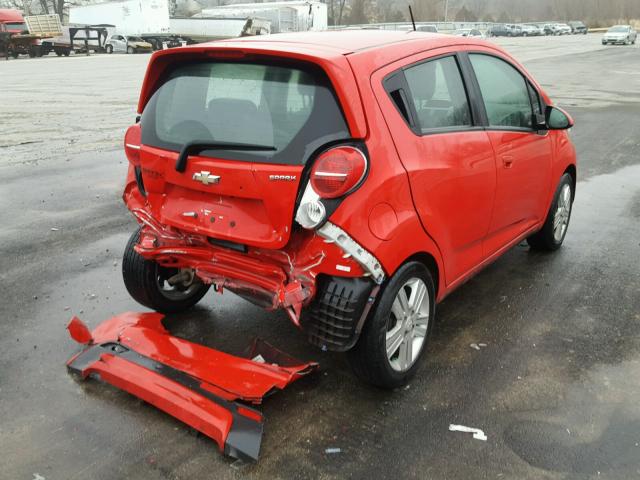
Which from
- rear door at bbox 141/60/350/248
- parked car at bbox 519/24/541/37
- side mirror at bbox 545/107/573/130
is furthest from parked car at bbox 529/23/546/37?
rear door at bbox 141/60/350/248

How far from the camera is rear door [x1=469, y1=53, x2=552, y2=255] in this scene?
4.04 meters

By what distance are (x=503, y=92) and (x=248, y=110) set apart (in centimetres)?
201

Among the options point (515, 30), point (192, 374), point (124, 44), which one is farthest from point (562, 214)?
point (515, 30)

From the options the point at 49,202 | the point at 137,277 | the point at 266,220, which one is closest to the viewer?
the point at 266,220

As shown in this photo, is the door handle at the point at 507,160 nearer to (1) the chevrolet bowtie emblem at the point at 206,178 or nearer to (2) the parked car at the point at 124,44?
(1) the chevrolet bowtie emblem at the point at 206,178

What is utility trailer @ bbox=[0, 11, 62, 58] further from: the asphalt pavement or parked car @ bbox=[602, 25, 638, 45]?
parked car @ bbox=[602, 25, 638, 45]

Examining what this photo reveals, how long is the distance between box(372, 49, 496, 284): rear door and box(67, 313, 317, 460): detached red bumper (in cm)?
111

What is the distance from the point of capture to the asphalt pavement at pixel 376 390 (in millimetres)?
2844

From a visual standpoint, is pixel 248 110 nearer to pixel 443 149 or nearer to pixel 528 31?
pixel 443 149

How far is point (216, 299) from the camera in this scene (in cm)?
457

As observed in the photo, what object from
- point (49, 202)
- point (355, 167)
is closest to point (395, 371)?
point (355, 167)

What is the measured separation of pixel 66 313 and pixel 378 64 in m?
2.79

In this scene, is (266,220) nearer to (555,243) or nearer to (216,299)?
(216,299)

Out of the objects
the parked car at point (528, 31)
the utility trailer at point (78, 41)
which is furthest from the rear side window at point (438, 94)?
the parked car at point (528, 31)
